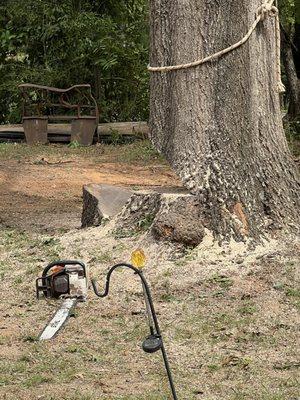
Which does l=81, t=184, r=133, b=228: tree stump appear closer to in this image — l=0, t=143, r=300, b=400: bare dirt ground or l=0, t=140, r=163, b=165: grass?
l=0, t=143, r=300, b=400: bare dirt ground

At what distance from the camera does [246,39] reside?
621cm

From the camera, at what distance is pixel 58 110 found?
18.1 m

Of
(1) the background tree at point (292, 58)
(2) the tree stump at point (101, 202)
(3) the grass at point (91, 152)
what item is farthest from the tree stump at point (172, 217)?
(1) the background tree at point (292, 58)

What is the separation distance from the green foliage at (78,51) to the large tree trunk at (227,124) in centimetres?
1086

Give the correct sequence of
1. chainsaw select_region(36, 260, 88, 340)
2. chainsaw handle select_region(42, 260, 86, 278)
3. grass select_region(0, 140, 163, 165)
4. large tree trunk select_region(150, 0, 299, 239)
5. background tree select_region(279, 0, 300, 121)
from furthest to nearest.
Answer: background tree select_region(279, 0, 300, 121)
grass select_region(0, 140, 163, 165)
large tree trunk select_region(150, 0, 299, 239)
chainsaw select_region(36, 260, 88, 340)
chainsaw handle select_region(42, 260, 86, 278)

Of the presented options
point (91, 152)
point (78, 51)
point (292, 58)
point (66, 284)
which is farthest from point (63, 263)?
point (78, 51)

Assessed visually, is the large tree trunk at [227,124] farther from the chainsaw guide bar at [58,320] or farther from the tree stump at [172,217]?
the chainsaw guide bar at [58,320]

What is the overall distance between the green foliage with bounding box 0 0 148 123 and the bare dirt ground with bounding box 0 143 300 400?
1042 cm

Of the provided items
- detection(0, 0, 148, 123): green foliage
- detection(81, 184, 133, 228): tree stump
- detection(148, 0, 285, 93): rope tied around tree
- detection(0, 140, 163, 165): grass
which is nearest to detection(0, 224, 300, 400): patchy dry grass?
detection(81, 184, 133, 228): tree stump

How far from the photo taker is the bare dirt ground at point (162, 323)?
4.40 meters

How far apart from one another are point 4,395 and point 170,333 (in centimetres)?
110

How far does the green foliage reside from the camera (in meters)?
17.5

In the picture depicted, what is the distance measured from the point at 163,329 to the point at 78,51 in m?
13.0

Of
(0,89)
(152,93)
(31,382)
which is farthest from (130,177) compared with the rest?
(31,382)
